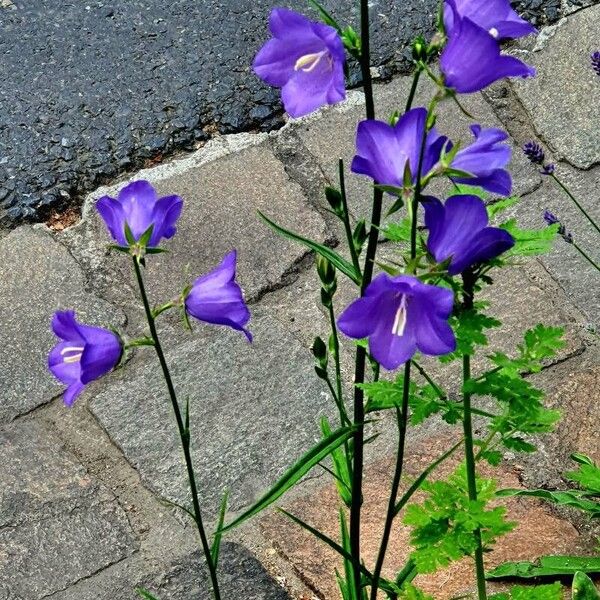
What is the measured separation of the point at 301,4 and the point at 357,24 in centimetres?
18

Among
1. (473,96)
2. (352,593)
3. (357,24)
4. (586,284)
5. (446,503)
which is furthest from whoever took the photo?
(357,24)

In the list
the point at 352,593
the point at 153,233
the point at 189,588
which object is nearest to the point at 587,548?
the point at 352,593

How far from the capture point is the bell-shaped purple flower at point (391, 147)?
1353mm

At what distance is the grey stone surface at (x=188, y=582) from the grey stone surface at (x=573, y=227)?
0.89 metres

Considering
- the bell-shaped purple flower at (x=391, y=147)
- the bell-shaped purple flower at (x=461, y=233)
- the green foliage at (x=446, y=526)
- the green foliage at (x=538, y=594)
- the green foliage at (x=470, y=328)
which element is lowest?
the green foliage at (x=538, y=594)

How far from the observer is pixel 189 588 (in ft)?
6.98

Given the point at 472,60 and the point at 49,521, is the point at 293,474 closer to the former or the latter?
the point at 472,60

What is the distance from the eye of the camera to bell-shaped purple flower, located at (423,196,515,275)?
1.34 meters

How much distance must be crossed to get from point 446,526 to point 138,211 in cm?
56

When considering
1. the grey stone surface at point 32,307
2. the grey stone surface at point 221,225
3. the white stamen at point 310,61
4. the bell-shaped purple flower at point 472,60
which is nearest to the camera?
the bell-shaped purple flower at point 472,60

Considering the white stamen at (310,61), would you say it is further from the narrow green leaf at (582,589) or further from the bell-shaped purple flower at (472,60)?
the narrow green leaf at (582,589)

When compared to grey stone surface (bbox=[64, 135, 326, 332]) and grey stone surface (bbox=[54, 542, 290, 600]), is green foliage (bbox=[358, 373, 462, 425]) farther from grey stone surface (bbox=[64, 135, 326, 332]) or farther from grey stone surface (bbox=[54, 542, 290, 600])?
grey stone surface (bbox=[64, 135, 326, 332])

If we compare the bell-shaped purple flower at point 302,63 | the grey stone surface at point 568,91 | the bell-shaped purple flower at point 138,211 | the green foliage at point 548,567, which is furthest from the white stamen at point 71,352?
the grey stone surface at point 568,91

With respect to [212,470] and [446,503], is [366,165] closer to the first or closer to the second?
[446,503]
